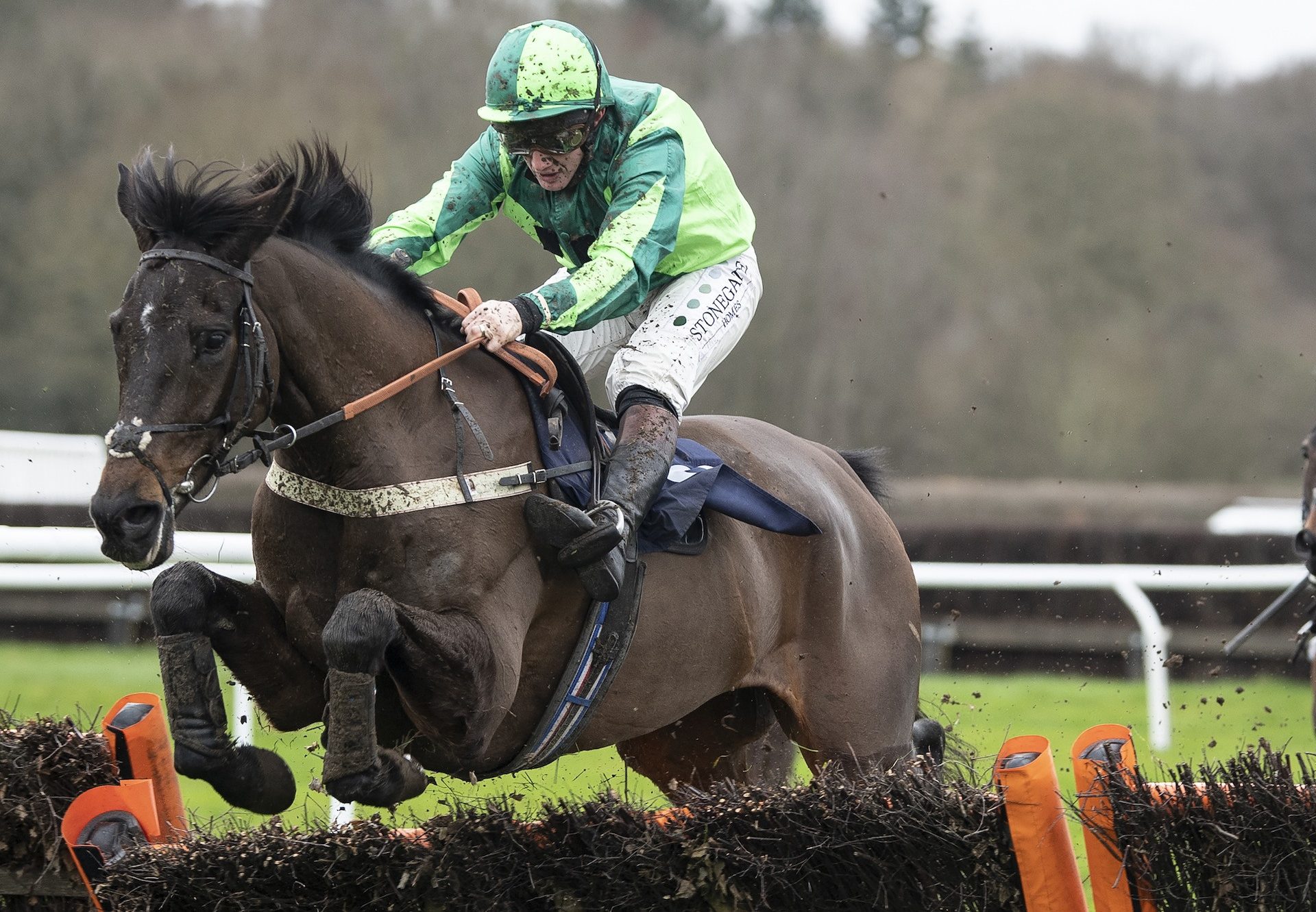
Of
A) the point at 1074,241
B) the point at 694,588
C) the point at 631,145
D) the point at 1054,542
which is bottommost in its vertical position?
the point at 1054,542

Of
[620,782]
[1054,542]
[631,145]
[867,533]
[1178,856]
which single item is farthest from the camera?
[1054,542]

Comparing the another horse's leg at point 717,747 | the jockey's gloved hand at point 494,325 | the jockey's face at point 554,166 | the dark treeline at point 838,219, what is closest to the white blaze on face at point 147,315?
the jockey's gloved hand at point 494,325

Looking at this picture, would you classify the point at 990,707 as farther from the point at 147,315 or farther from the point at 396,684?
the point at 147,315

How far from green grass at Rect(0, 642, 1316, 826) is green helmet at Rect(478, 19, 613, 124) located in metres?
2.41

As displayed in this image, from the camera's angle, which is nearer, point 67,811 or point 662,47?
point 67,811

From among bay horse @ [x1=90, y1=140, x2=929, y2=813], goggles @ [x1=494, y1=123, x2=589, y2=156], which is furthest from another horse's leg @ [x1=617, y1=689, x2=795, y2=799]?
goggles @ [x1=494, y1=123, x2=589, y2=156]

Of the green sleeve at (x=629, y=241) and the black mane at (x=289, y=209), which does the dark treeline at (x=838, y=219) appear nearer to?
the green sleeve at (x=629, y=241)

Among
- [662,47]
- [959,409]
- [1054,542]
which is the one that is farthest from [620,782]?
[662,47]

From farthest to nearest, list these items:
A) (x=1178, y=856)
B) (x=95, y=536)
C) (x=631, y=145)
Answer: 1. (x=95, y=536)
2. (x=631, y=145)
3. (x=1178, y=856)

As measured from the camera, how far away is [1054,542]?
1191 cm

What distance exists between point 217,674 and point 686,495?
123cm

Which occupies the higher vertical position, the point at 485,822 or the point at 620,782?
the point at 485,822

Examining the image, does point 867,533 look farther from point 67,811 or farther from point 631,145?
point 67,811

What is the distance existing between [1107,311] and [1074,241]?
1381mm
